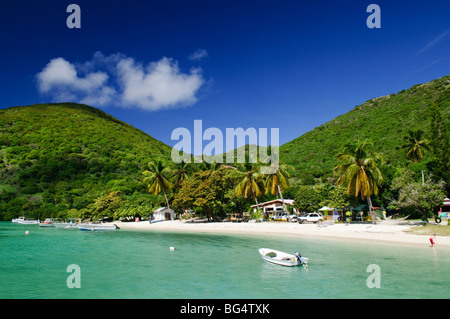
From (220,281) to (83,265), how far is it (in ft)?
31.2

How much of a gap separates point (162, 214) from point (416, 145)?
44708mm

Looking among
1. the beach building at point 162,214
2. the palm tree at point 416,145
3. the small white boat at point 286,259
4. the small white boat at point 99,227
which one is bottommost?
the small white boat at point 99,227

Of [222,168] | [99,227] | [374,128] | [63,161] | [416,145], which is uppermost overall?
[374,128]

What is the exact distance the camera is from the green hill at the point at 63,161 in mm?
80625

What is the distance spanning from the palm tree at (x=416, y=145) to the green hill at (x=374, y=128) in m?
8.38

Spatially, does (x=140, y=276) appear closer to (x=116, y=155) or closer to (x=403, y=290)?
(x=403, y=290)

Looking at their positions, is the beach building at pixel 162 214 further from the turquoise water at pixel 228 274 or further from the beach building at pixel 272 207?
the turquoise water at pixel 228 274

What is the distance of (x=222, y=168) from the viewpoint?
170 feet

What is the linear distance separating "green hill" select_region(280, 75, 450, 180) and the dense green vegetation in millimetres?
302

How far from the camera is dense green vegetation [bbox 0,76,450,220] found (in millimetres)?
34469

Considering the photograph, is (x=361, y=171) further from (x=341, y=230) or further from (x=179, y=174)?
(x=179, y=174)

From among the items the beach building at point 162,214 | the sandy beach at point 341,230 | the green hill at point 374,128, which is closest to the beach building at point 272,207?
the green hill at point 374,128

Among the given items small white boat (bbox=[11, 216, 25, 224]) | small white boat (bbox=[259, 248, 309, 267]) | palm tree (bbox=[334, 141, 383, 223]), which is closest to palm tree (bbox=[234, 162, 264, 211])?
palm tree (bbox=[334, 141, 383, 223])

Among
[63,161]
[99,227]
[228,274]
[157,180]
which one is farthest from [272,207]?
[63,161]
